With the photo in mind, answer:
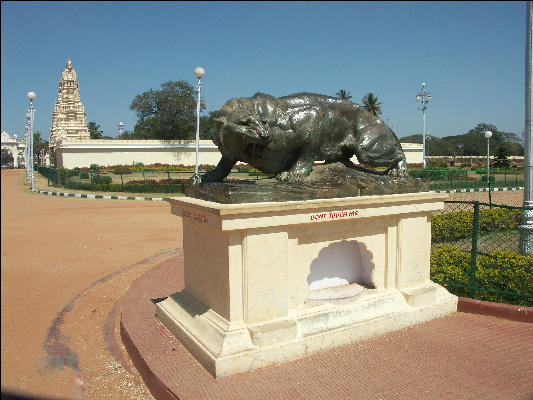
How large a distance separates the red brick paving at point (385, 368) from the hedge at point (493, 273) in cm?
66

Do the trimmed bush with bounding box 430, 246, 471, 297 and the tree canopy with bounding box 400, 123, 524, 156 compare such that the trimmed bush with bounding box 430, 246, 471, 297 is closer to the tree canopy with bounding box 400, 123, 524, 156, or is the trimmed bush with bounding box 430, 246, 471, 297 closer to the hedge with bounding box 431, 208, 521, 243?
the hedge with bounding box 431, 208, 521, 243

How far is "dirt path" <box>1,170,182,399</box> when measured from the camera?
6.57ft

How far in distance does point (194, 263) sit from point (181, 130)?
40.7 m

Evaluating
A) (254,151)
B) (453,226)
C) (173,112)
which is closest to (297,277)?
(254,151)

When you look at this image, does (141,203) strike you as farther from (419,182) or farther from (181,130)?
(181,130)

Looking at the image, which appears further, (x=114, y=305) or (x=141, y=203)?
(x=141, y=203)

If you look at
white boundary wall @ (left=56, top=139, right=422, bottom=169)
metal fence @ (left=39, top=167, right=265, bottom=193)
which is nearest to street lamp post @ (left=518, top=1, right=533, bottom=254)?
metal fence @ (left=39, top=167, right=265, bottom=193)

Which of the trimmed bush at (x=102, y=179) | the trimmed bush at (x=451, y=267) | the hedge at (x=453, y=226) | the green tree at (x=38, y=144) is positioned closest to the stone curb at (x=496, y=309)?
the trimmed bush at (x=451, y=267)

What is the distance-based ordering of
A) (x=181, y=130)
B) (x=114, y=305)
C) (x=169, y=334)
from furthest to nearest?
(x=181, y=130), (x=114, y=305), (x=169, y=334)

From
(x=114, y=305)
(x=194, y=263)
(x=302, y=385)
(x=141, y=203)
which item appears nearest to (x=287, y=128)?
(x=194, y=263)

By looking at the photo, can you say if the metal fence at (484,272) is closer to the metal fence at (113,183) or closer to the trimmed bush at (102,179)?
the metal fence at (113,183)

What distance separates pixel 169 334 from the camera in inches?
167

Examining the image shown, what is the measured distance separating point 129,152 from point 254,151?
32.4 m

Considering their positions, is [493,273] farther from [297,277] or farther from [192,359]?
[192,359]
